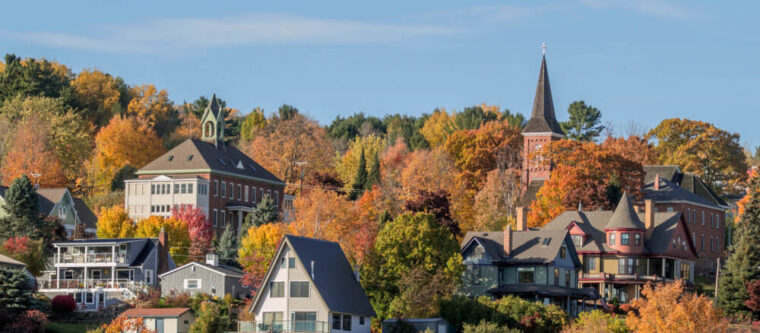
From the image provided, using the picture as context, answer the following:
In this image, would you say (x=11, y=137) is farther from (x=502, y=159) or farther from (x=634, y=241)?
(x=634, y=241)

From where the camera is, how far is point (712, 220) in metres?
122

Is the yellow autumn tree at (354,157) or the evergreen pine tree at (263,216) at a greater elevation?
the yellow autumn tree at (354,157)

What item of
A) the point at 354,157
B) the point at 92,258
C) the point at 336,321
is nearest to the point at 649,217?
the point at 336,321

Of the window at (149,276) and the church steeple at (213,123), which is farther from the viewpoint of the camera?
the church steeple at (213,123)

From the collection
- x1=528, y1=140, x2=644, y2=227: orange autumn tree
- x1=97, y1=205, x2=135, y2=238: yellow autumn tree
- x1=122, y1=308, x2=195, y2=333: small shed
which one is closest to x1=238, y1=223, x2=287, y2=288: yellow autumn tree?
x1=122, y1=308, x2=195, y2=333: small shed

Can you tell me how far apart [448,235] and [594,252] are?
1761cm

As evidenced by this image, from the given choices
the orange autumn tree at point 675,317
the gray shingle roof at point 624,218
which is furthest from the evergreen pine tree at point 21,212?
the orange autumn tree at point 675,317

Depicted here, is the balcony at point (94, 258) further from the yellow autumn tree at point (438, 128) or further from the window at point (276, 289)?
the yellow autumn tree at point (438, 128)

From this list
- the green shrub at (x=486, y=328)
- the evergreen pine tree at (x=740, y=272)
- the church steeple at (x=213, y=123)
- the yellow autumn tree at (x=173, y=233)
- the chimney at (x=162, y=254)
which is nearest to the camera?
the green shrub at (x=486, y=328)

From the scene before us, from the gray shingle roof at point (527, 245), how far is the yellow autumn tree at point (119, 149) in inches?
2292

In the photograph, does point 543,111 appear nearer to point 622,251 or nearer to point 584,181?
point 584,181

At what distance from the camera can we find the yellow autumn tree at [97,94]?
15862cm

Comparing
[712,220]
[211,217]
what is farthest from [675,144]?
[211,217]

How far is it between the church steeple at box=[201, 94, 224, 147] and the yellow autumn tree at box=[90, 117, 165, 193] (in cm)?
1478
